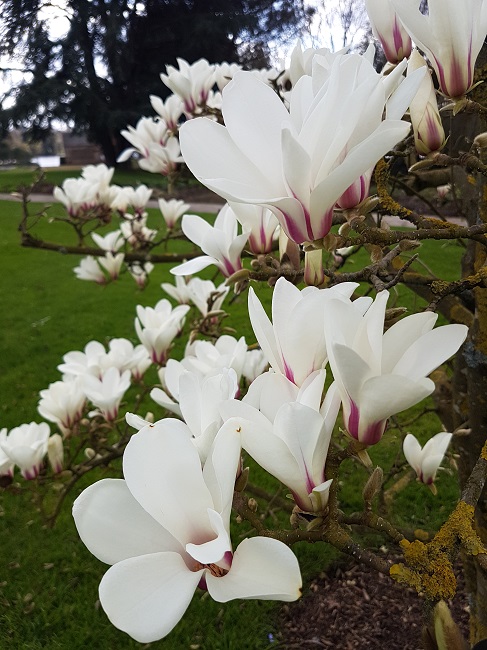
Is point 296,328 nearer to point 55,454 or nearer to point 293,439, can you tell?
point 293,439

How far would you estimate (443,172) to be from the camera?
184 centimetres

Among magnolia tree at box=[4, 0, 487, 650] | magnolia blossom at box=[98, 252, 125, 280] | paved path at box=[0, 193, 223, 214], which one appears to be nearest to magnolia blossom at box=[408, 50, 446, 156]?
magnolia tree at box=[4, 0, 487, 650]

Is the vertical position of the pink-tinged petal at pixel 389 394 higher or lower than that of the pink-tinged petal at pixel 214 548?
higher

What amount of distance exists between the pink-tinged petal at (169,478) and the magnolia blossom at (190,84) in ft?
5.49

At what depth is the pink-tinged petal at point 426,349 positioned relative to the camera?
0.52 metres

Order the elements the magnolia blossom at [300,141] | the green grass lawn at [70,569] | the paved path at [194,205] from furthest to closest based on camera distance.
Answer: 1. the paved path at [194,205]
2. the green grass lawn at [70,569]
3. the magnolia blossom at [300,141]

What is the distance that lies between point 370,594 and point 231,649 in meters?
0.60

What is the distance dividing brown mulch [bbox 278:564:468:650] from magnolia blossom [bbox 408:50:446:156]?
1.79 meters

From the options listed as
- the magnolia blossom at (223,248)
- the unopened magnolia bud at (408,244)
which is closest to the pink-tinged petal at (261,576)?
the unopened magnolia bud at (408,244)

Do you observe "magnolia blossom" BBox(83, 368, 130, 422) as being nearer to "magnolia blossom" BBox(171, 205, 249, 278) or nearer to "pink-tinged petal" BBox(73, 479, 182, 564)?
"magnolia blossom" BBox(171, 205, 249, 278)

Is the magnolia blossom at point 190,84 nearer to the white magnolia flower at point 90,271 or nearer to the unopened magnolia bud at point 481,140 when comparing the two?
the white magnolia flower at point 90,271

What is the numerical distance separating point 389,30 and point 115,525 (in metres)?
0.82

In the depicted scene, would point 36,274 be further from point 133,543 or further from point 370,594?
point 133,543

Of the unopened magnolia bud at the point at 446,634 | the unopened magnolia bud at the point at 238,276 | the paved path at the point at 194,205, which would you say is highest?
the unopened magnolia bud at the point at 238,276
